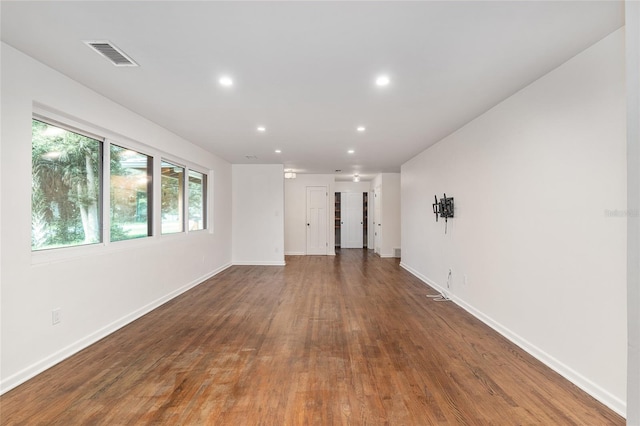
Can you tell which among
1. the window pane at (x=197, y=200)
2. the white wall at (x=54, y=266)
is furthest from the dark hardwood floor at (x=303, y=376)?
the window pane at (x=197, y=200)

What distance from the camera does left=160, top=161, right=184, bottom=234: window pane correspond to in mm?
4355

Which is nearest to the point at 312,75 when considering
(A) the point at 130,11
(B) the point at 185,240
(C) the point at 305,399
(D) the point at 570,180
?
(A) the point at 130,11

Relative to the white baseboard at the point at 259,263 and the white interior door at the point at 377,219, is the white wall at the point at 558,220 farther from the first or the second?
the white interior door at the point at 377,219

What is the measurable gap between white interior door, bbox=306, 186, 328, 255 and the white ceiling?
5.10m

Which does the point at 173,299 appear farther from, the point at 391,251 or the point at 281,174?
the point at 391,251

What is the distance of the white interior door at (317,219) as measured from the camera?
28.4 feet

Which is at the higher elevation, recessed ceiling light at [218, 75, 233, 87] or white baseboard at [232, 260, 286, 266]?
recessed ceiling light at [218, 75, 233, 87]

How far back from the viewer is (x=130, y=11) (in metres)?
1.72

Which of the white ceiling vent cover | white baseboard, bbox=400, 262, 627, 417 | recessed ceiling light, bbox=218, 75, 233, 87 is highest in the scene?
the white ceiling vent cover

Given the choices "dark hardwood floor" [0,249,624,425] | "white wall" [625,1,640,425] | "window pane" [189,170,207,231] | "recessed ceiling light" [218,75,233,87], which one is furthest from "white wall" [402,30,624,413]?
"window pane" [189,170,207,231]

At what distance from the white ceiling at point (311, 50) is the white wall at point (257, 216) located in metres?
3.40

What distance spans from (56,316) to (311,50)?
2951mm

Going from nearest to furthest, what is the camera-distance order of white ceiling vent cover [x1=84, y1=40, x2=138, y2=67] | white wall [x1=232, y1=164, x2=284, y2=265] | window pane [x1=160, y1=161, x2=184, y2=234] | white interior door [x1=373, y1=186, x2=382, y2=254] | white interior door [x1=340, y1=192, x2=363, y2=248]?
1. white ceiling vent cover [x1=84, y1=40, x2=138, y2=67]
2. window pane [x1=160, y1=161, x2=184, y2=234]
3. white wall [x1=232, y1=164, x2=284, y2=265]
4. white interior door [x1=373, y1=186, x2=382, y2=254]
5. white interior door [x1=340, y1=192, x2=363, y2=248]

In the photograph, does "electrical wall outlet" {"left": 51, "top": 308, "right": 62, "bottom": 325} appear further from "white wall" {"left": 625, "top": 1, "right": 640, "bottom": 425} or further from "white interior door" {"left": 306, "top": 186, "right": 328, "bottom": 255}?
"white interior door" {"left": 306, "top": 186, "right": 328, "bottom": 255}
